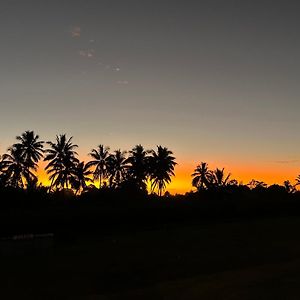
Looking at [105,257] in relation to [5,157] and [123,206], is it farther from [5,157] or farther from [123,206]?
[5,157]

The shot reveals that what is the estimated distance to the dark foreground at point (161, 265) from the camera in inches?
617

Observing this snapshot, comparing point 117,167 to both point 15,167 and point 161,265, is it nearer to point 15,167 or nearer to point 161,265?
point 15,167

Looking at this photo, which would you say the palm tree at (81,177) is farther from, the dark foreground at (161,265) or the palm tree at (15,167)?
the dark foreground at (161,265)

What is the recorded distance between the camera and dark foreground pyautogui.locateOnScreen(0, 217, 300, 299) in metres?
15.7

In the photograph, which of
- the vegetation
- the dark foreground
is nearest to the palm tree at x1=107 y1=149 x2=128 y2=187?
the vegetation

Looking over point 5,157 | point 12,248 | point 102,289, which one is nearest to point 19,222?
point 12,248

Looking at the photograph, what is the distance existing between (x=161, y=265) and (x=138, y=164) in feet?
134

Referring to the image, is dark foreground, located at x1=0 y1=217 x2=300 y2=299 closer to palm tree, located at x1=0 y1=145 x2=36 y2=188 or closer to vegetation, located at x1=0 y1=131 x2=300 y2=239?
vegetation, located at x1=0 y1=131 x2=300 y2=239

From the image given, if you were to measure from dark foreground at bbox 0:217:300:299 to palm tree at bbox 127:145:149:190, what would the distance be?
27.3 m

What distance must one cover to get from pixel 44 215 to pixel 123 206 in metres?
7.73

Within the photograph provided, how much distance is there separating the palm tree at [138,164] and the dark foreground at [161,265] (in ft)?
89.7

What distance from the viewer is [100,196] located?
4903 centimetres

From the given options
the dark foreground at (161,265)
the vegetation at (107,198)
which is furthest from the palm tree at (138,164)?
the dark foreground at (161,265)

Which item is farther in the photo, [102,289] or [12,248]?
[12,248]
